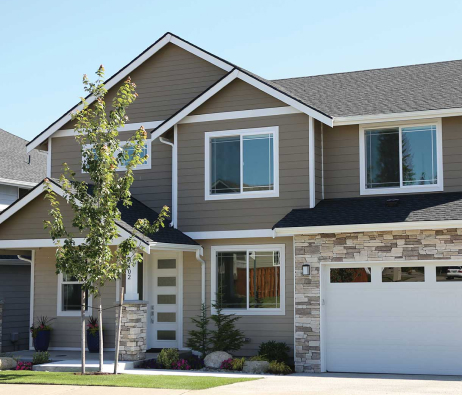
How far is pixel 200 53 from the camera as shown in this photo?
754 inches

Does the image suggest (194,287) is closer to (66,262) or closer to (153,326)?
(153,326)

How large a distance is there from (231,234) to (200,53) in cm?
523

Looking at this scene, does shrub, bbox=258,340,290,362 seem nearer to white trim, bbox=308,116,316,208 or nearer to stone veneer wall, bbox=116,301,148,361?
stone veneer wall, bbox=116,301,148,361

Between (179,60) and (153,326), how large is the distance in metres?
7.25

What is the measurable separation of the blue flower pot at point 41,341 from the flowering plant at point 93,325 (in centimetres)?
124

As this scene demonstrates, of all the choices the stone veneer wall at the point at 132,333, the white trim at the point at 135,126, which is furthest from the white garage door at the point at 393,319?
the white trim at the point at 135,126

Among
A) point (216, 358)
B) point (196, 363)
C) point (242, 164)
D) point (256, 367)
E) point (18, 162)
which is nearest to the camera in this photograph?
point (256, 367)

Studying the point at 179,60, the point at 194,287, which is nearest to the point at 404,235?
the point at 194,287

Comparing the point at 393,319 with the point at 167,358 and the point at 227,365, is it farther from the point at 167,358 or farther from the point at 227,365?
the point at 167,358

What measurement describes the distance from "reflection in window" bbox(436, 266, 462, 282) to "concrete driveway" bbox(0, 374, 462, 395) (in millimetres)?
2104

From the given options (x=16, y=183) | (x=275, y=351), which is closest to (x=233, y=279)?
(x=275, y=351)

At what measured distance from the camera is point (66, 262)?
541 inches

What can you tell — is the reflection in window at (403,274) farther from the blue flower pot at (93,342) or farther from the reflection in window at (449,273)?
the blue flower pot at (93,342)

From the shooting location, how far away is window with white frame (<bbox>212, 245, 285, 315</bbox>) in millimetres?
16906
